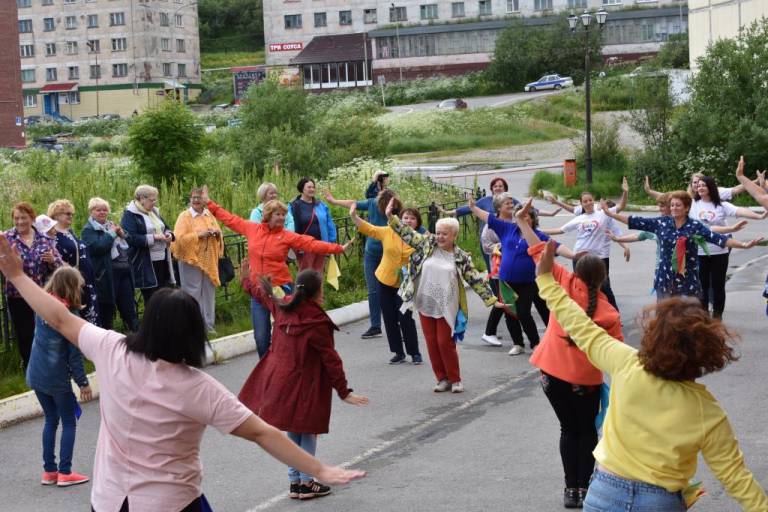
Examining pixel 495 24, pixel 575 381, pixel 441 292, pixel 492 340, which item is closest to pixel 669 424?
pixel 575 381

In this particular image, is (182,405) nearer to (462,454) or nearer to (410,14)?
(462,454)

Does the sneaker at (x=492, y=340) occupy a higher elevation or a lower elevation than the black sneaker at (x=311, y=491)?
lower

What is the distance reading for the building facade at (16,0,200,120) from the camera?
10506 centimetres

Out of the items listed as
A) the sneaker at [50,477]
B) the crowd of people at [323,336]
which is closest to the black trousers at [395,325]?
the crowd of people at [323,336]

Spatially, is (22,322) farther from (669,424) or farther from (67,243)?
(669,424)

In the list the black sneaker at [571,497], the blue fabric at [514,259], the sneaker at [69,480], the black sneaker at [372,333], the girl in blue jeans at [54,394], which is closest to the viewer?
the black sneaker at [571,497]

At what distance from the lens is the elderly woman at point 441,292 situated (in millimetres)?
10445

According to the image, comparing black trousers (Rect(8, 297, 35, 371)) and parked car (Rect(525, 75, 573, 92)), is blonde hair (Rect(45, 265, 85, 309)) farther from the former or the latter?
parked car (Rect(525, 75, 573, 92))


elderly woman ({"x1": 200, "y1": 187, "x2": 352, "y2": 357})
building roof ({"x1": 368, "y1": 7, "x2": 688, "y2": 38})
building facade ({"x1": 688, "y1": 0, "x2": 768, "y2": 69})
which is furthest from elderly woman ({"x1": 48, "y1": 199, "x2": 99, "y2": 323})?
building roof ({"x1": 368, "y1": 7, "x2": 688, "y2": 38})

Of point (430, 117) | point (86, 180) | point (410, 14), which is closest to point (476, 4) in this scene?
point (410, 14)

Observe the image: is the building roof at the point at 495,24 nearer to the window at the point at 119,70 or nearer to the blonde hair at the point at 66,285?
the window at the point at 119,70

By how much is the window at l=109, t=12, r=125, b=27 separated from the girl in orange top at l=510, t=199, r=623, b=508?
340 ft

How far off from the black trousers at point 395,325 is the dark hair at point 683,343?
24.6 ft

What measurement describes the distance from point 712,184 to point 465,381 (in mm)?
4228
